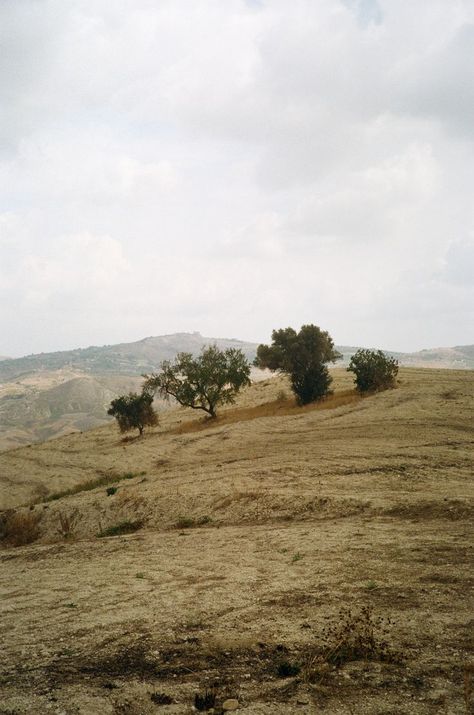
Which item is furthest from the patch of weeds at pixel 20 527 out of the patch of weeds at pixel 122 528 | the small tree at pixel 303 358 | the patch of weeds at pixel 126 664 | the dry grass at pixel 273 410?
the small tree at pixel 303 358

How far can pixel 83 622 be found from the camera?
25.7 ft

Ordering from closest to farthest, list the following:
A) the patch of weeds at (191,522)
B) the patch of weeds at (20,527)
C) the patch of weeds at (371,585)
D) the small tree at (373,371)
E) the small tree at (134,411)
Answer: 1. the patch of weeds at (371,585)
2. the patch of weeds at (191,522)
3. the patch of weeds at (20,527)
4. the small tree at (373,371)
5. the small tree at (134,411)

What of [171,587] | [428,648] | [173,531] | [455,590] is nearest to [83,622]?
[171,587]

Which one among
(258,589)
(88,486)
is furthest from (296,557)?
(88,486)

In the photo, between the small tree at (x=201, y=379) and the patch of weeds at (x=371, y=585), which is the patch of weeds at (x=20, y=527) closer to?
the patch of weeds at (x=371, y=585)

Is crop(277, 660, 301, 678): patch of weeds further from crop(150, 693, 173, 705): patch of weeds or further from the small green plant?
the small green plant

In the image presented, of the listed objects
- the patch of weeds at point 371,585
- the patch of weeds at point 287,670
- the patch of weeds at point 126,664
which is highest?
the patch of weeds at point 287,670

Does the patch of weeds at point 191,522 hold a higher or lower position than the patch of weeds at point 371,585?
lower

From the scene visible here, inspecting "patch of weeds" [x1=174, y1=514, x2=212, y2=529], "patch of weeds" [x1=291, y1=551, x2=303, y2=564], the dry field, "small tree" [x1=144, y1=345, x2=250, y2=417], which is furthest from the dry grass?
"patch of weeds" [x1=291, y1=551, x2=303, y2=564]

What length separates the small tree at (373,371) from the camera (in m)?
41.4

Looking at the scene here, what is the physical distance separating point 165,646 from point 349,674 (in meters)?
2.72

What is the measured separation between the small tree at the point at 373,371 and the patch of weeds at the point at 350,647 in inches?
1401

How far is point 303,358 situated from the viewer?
49500 millimetres

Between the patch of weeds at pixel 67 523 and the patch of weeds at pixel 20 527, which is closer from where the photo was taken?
the patch of weeds at pixel 67 523
